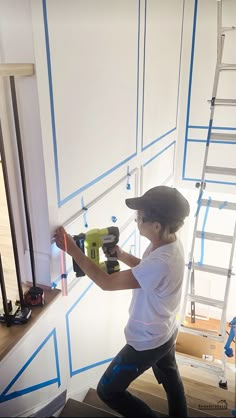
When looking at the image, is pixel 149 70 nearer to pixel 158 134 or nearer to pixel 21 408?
pixel 158 134

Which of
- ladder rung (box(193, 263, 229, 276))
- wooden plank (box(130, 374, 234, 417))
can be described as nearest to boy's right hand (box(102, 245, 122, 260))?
wooden plank (box(130, 374, 234, 417))

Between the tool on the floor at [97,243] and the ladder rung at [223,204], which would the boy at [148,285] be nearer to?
the tool on the floor at [97,243]

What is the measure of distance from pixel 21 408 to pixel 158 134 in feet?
7.03

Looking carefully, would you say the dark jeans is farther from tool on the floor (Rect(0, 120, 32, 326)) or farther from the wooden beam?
the wooden beam

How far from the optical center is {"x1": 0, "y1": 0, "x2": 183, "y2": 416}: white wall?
1370mm

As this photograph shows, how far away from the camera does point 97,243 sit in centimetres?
168

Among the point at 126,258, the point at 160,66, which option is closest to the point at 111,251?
the point at 126,258

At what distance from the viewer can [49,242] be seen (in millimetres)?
1574

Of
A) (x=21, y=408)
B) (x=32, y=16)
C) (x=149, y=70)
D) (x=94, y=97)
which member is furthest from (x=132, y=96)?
(x=21, y=408)

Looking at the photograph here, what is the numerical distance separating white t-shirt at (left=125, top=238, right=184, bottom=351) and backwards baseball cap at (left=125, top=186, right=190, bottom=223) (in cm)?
13

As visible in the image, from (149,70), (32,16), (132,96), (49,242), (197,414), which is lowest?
(197,414)

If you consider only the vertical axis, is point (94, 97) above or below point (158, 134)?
above

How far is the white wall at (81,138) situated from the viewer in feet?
4.50

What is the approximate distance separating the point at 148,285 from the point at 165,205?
1.12ft
